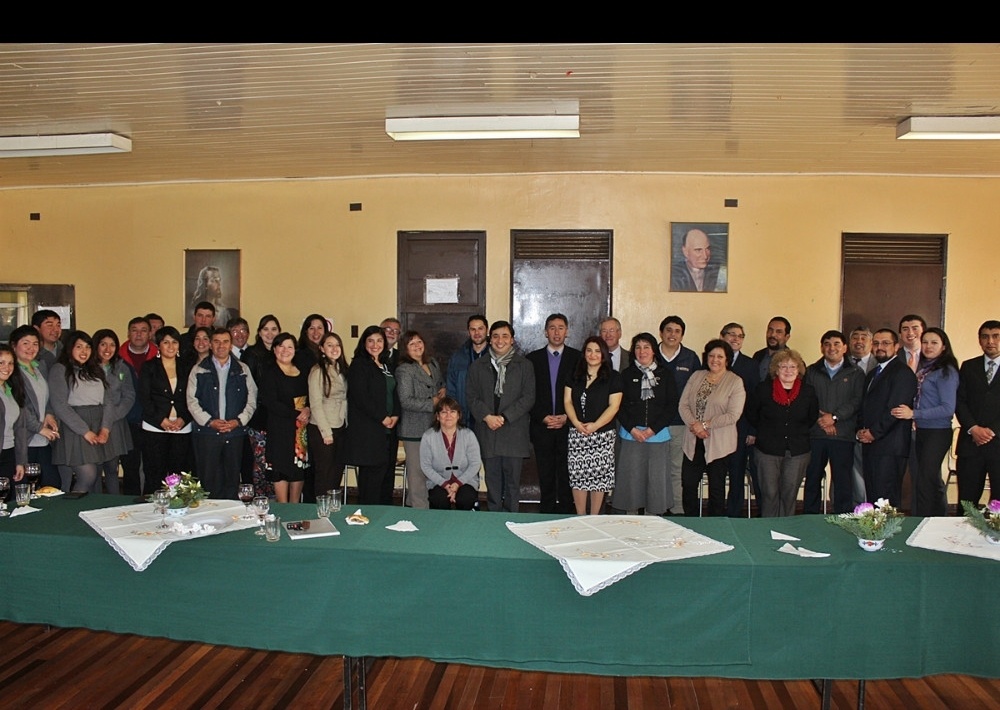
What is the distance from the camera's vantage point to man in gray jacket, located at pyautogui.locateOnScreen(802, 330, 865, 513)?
5.48m

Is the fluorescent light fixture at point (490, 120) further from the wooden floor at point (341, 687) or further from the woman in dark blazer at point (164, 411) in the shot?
the wooden floor at point (341, 687)

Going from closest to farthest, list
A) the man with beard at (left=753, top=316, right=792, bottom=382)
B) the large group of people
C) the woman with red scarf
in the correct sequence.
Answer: the large group of people < the woman with red scarf < the man with beard at (left=753, top=316, right=792, bottom=382)

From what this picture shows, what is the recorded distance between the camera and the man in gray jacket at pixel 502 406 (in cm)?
557

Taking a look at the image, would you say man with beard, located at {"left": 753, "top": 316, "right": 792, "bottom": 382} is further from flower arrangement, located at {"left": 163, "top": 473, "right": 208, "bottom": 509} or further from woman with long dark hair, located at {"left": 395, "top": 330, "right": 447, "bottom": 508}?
flower arrangement, located at {"left": 163, "top": 473, "right": 208, "bottom": 509}

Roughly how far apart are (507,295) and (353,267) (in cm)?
155

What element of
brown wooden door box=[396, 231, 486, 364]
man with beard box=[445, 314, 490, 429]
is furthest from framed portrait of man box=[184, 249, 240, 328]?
man with beard box=[445, 314, 490, 429]

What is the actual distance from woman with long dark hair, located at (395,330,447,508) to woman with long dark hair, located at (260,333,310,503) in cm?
72

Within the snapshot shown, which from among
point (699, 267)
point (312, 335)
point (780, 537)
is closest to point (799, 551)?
point (780, 537)

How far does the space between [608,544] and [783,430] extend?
9.04 ft

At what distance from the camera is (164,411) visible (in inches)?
215

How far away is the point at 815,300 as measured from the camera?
701 centimetres

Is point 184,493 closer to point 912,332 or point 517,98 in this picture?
point 517,98

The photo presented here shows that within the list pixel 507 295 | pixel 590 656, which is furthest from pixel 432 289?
pixel 590 656

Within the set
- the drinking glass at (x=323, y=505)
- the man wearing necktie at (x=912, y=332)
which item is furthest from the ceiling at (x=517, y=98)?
the drinking glass at (x=323, y=505)
